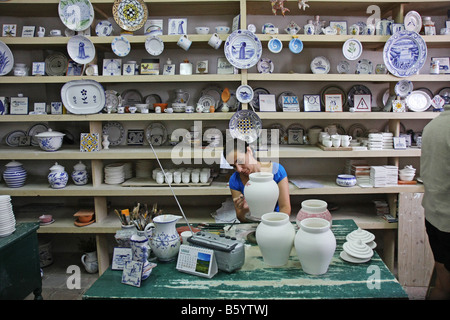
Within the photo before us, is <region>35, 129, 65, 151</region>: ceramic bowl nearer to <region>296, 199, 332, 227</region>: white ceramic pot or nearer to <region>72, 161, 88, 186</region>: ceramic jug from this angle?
<region>72, 161, 88, 186</region>: ceramic jug

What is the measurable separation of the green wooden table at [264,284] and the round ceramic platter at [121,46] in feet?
7.55

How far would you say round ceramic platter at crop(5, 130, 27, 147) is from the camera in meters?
3.91

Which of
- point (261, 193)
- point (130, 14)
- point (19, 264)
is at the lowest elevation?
point (19, 264)

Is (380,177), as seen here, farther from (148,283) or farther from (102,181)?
(102,181)

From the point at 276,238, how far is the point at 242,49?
223 cm

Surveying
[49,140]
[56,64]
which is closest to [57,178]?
[49,140]

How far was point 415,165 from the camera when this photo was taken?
388 cm

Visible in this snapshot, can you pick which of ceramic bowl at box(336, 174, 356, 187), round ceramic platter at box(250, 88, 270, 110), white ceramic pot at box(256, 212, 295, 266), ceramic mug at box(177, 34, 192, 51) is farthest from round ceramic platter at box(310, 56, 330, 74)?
→ white ceramic pot at box(256, 212, 295, 266)

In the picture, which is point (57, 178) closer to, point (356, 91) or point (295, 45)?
point (295, 45)

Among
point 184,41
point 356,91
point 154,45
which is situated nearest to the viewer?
point 184,41

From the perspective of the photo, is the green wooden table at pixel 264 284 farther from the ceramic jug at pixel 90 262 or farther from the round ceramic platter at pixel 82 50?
the round ceramic platter at pixel 82 50

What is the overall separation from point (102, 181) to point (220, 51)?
187cm

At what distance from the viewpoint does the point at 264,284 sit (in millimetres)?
1655
